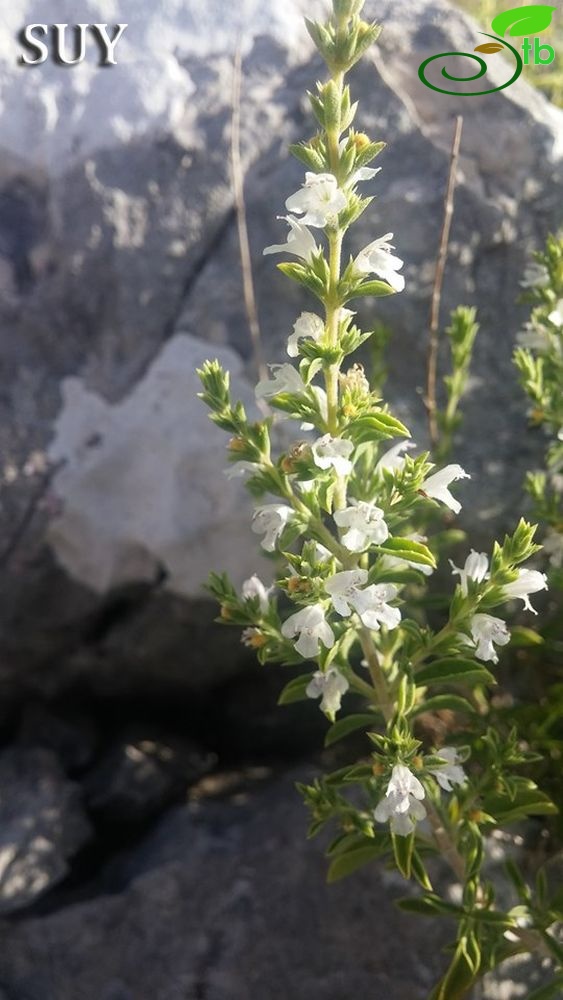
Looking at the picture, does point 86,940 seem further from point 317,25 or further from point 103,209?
point 317,25

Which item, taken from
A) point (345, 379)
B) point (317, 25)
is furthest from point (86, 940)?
point (317, 25)

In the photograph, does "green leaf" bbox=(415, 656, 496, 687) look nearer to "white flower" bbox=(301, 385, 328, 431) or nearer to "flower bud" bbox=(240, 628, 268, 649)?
"flower bud" bbox=(240, 628, 268, 649)

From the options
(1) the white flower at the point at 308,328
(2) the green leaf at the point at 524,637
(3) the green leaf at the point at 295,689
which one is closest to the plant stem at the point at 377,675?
(3) the green leaf at the point at 295,689

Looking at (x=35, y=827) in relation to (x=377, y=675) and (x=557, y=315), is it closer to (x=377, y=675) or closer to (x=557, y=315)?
(x=377, y=675)

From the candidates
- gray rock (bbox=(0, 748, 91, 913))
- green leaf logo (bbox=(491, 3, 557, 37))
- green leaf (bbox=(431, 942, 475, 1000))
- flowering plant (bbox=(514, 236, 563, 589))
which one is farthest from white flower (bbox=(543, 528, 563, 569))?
green leaf logo (bbox=(491, 3, 557, 37))

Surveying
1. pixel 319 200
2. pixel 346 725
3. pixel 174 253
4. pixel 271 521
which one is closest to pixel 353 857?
pixel 346 725

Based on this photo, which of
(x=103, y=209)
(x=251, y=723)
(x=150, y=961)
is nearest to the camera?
(x=150, y=961)
